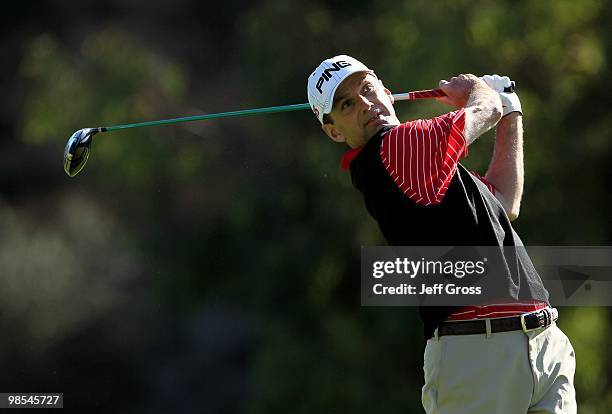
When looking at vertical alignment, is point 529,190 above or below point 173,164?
below

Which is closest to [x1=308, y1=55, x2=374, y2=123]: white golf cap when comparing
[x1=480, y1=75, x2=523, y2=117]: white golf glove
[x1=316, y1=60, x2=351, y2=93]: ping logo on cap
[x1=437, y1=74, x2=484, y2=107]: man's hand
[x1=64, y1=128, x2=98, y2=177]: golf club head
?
[x1=316, y1=60, x2=351, y2=93]: ping logo on cap

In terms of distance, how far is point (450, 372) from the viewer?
2863mm

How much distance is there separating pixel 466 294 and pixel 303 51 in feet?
19.0

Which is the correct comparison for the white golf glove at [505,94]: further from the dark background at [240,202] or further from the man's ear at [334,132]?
the dark background at [240,202]

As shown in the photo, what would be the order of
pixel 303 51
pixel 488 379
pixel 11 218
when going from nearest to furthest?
pixel 488 379, pixel 303 51, pixel 11 218

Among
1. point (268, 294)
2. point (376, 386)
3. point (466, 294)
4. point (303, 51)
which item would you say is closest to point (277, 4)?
point (303, 51)

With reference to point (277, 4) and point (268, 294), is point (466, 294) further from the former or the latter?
point (277, 4)

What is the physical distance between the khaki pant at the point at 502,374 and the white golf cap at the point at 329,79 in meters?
0.67

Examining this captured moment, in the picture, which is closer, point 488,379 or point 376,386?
point 488,379

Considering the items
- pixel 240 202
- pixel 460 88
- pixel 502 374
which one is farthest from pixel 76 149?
pixel 240 202

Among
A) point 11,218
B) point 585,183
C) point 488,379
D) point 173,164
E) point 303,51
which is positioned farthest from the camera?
point 11,218

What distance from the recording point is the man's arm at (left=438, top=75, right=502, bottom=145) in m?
2.90

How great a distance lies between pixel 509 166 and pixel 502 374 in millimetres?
686

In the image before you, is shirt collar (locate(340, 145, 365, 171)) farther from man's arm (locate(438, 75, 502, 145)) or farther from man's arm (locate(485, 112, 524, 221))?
man's arm (locate(485, 112, 524, 221))
